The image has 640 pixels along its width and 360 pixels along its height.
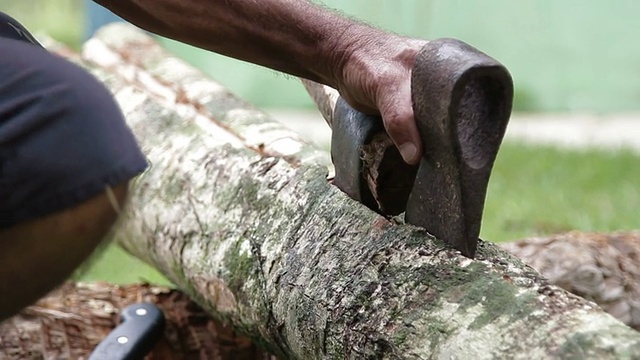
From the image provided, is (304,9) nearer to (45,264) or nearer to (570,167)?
(45,264)

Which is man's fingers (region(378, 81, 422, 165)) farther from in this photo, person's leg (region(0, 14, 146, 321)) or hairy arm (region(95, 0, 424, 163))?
person's leg (region(0, 14, 146, 321))

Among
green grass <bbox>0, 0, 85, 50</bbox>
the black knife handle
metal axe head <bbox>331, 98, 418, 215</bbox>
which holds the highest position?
metal axe head <bbox>331, 98, 418, 215</bbox>

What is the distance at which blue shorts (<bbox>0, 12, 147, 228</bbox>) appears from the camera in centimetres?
121

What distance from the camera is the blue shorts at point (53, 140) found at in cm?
121

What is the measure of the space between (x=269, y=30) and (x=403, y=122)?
355 mm

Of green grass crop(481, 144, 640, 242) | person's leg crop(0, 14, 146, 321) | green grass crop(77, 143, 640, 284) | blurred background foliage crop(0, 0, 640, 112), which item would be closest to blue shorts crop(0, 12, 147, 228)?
person's leg crop(0, 14, 146, 321)

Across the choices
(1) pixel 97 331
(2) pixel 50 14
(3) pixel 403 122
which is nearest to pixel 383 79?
(3) pixel 403 122

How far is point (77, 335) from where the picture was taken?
8.36 ft

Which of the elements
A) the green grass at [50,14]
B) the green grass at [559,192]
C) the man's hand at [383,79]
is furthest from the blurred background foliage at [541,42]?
the man's hand at [383,79]

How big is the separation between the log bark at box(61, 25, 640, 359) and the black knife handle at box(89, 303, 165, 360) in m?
0.11

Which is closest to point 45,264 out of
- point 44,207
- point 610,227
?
point 44,207

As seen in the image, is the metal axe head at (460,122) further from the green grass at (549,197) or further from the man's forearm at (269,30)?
the green grass at (549,197)

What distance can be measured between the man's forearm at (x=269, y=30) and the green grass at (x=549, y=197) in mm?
2023

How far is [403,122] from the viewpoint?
1.54 metres
